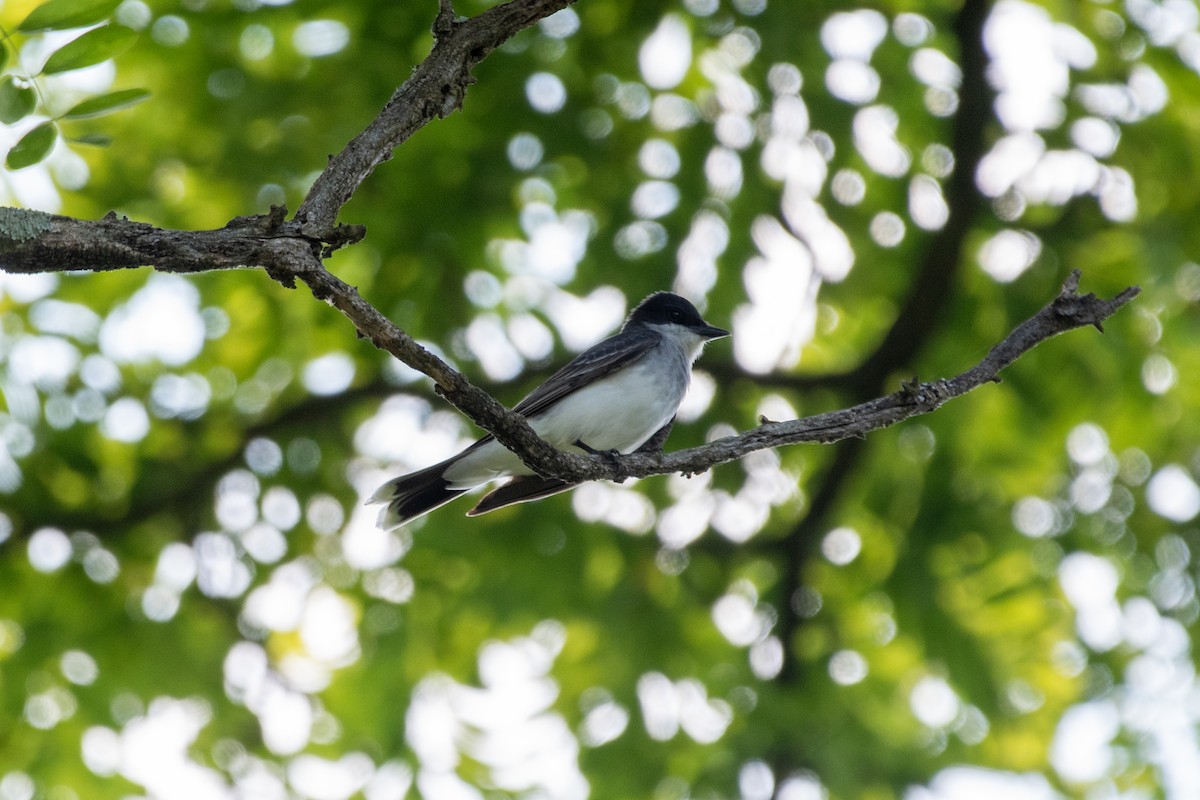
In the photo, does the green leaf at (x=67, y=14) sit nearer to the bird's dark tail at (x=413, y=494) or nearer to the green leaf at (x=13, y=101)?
the green leaf at (x=13, y=101)

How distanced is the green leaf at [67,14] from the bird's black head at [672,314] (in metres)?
4.32

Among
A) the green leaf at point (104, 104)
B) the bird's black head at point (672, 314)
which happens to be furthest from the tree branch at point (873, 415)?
the bird's black head at point (672, 314)

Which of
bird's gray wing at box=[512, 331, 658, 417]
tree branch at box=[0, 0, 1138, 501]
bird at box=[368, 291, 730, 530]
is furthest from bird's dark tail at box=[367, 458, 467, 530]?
tree branch at box=[0, 0, 1138, 501]

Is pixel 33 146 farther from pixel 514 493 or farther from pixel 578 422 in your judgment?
pixel 578 422

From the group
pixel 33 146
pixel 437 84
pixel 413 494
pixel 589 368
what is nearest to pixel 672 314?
pixel 589 368

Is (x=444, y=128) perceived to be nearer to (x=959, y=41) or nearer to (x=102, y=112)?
(x=959, y=41)

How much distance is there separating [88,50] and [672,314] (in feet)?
14.6

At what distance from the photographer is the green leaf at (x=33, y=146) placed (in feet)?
9.46

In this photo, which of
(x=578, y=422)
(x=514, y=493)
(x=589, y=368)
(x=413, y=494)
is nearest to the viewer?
(x=514, y=493)

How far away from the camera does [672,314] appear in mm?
7020

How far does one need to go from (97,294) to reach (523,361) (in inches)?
105

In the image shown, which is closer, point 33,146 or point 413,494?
point 33,146

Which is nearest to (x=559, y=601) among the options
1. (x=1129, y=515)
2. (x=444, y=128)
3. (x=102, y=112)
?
(x=444, y=128)

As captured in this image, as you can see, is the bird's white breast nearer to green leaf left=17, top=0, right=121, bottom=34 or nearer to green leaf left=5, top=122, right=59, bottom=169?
green leaf left=5, top=122, right=59, bottom=169
